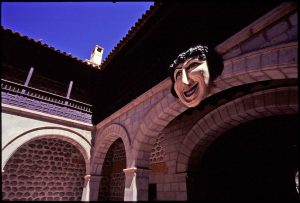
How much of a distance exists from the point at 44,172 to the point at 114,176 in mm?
2618

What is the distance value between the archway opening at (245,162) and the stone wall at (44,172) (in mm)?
4390

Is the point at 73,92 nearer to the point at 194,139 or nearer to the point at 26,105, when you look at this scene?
the point at 26,105

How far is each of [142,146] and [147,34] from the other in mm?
2745

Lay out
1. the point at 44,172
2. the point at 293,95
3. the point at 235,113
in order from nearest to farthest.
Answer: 1. the point at 293,95
2. the point at 235,113
3. the point at 44,172

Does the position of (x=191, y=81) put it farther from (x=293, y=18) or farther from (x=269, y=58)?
(x=293, y=18)

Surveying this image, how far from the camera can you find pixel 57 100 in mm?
7477

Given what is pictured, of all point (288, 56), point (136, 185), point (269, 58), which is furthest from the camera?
point (136, 185)

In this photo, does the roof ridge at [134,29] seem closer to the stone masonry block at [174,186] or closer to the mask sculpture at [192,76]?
the mask sculpture at [192,76]

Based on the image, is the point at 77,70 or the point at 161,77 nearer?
the point at 161,77

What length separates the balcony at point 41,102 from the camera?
241 inches

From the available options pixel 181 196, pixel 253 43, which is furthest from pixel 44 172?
pixel 253 43

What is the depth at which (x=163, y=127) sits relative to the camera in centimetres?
472

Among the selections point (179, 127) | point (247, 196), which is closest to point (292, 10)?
point (179, 127)

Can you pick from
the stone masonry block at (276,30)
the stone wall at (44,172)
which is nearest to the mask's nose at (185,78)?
the stone masonry block at (276,30)
